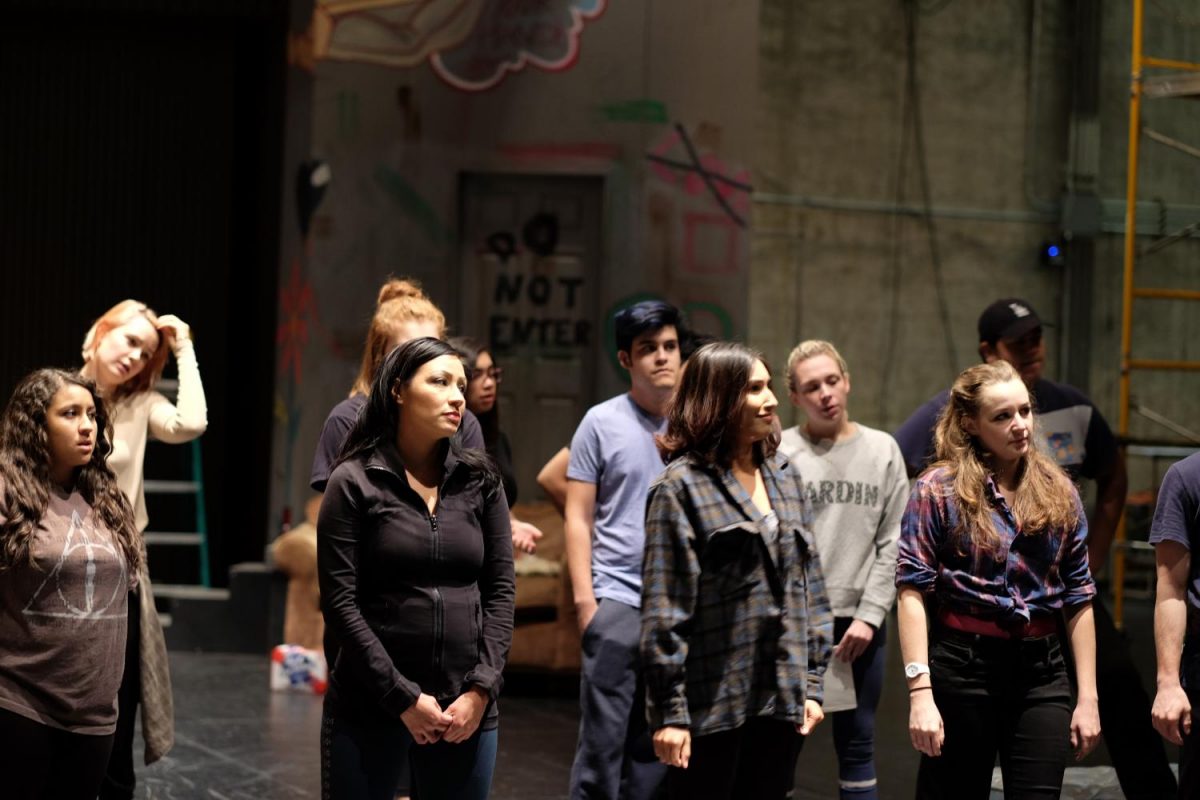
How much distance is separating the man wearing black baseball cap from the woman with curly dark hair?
8.62 feet

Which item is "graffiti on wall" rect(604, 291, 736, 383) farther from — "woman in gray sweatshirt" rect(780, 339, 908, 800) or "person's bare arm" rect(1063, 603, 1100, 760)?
"person's bare arm" rect(1063, 603, 1100, 760)

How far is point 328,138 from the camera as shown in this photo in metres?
9.54

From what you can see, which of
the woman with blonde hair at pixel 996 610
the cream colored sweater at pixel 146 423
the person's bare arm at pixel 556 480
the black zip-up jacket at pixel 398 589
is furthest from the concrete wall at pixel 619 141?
the black zip-up jacket at pixel 398 589

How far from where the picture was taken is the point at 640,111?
32.0ft

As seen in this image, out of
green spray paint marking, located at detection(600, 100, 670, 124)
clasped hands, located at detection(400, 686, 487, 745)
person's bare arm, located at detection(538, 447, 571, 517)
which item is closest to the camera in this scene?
clasped hands, located at detection(400, 686, 487, 745)

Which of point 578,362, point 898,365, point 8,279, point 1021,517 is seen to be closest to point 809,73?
point 898,365

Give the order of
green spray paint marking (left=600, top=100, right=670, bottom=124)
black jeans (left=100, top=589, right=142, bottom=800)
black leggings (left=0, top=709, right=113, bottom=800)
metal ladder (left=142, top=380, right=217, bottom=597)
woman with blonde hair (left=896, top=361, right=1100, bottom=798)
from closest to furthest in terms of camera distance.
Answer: black leggings (left=0, top=709, right=113, bottom=800)
woman with blonde hair (left=896, top=361, right=1100, bottom=798)
black jeans (left=100, top=589, right=142, bottom=800)
metal ladder (left=142, top=380, right=217, bottom=597)
green spray paint marking (left=600, top=100, right=670, bottom=124)

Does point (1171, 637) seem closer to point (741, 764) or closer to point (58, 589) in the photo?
point (741, 764)

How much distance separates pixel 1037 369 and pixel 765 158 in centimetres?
840

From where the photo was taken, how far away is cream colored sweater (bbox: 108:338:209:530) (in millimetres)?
4836

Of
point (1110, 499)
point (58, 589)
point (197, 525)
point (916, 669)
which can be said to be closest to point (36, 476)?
point (58, 589)

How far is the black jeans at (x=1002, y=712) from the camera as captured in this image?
3.87m

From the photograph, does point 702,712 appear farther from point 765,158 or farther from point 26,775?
point 765,158

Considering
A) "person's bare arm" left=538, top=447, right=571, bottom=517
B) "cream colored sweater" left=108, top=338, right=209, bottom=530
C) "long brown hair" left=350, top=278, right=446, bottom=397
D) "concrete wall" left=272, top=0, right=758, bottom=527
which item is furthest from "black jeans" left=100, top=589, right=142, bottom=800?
"concrete wall" left=272, top=0, right=758, bottom=527
